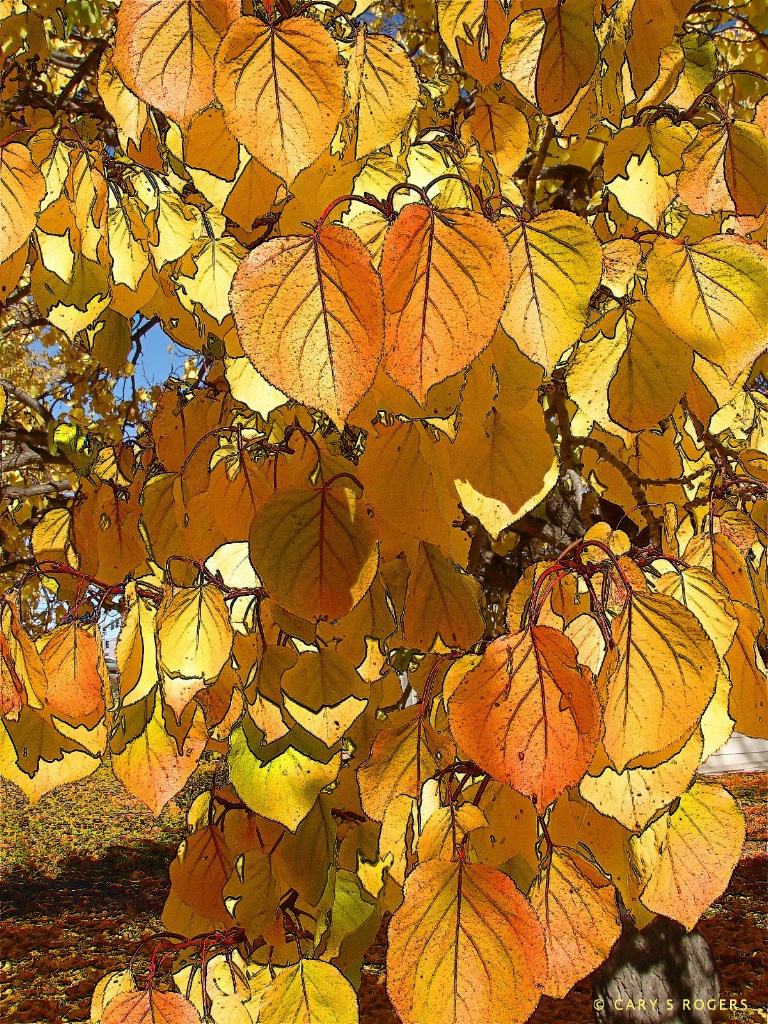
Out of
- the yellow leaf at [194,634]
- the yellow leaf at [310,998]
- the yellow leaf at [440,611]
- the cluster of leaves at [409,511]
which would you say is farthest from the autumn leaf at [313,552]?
the yellow leaf at [310,998]

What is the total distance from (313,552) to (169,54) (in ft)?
1.44

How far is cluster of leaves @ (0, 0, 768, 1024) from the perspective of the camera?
2.08 feet

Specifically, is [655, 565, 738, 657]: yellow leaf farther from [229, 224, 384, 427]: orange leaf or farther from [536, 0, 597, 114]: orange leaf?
[536, 0, 597, 114]: orange leaf

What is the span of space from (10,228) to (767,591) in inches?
34.9

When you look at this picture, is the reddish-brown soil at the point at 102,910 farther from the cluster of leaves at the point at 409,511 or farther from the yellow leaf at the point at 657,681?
the yellow leaf at the point at 657,681

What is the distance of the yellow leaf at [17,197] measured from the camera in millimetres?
837

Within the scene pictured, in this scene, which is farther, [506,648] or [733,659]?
[733,659]

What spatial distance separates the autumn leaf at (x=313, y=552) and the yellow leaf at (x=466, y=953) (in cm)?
25

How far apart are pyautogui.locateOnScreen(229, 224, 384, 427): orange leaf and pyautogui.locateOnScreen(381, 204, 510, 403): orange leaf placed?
0.02 meters

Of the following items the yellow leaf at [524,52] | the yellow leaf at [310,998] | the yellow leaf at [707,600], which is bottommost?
the yellow leaf at [310,998]

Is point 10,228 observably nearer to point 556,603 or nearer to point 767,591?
point 556,603

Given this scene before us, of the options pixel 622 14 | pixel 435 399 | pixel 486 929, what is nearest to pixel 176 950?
pixel 486 929

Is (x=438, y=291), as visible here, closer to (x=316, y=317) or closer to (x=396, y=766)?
(x=316, y=317)

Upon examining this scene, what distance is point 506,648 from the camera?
685 mm
